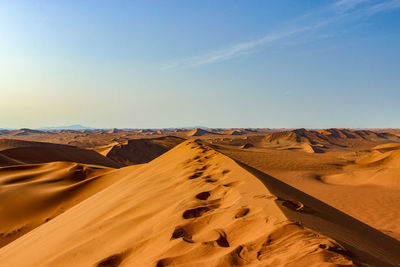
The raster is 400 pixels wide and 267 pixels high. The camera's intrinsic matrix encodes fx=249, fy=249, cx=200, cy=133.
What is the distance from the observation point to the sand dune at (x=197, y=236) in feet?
5.00

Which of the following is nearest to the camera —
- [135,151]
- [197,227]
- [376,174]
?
[197,227]

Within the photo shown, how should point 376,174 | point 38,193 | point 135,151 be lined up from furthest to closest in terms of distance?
1. point 135,151
2. point 376,174
3. point 38,193

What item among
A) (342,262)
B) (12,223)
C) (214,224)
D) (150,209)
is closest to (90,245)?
(150,209)

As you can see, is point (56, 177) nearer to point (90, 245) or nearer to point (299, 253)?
point (90, 245)

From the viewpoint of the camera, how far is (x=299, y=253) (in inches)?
56.6

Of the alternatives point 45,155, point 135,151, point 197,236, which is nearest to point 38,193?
point 197,236

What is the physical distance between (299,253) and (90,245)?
1.88 meters

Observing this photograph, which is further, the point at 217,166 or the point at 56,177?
the point at 56,177

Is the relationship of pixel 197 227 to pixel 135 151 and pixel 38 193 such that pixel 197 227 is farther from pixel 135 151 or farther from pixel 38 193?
pixel 135 151

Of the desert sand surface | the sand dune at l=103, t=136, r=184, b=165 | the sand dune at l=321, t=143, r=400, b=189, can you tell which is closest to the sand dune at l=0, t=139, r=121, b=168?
the sand dune at l=103, t=136, r=184, b=165

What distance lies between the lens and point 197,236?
1.94 m

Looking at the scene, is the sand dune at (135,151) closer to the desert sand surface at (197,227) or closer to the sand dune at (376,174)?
the sand dune at (376,174)

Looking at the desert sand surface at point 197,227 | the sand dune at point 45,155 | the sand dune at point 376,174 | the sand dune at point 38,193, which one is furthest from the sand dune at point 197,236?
the sand dune at point 45,155

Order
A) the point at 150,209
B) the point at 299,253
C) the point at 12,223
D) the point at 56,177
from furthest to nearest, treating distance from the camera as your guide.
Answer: the point at 56,177, the point at 12,223, the point at 150,209, the point at 299,253
